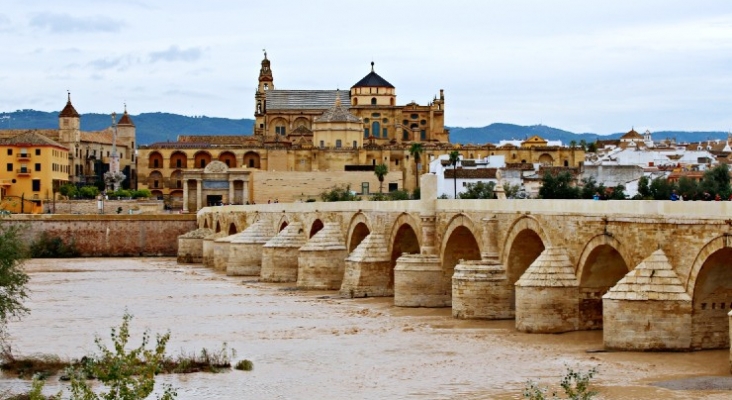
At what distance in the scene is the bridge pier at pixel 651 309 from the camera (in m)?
23.3

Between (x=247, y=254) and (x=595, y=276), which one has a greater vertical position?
(x=595, y=276)

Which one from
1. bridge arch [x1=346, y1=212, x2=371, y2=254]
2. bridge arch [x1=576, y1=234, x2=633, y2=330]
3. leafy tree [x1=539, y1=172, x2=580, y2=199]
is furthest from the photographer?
leafy tree [x1=539, y1=172, x2=580, y2=199]

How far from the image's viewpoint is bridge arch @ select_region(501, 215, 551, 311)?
100ft

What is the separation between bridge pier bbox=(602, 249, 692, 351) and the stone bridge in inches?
0.8

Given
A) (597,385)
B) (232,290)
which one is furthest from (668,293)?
(232,290)

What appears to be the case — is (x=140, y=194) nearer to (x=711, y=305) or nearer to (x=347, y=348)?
(x=347, y=348)


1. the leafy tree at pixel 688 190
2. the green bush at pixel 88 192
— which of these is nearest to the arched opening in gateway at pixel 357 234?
the leafy tree at pixel 688 190

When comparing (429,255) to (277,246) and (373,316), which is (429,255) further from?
(277,246)

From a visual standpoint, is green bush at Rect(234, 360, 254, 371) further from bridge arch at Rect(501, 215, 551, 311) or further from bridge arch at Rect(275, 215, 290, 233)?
bridge arch at Rect(275, 215, 290, 233)

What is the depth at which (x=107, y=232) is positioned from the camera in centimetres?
7112

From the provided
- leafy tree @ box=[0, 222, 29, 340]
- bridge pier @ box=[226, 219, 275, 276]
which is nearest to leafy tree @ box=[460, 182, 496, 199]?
bridge pier @ box=[226, 219, 275, 276]

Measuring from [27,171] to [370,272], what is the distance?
5506 cm

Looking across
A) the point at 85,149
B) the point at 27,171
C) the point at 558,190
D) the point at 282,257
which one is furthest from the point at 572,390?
the point at 85,149

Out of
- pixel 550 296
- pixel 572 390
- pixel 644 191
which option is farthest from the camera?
pixel 644 191
